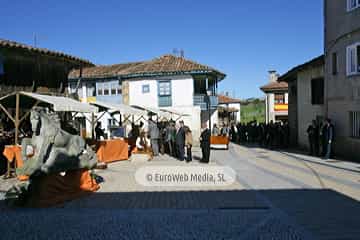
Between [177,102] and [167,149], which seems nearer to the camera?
[167,149]

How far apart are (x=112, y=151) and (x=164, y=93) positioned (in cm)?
1309

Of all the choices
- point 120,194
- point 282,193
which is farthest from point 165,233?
point 282,193

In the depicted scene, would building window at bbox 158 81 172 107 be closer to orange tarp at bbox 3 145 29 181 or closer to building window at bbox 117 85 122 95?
building window at bbox 117 85 122 95

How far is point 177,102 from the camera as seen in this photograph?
2789cm

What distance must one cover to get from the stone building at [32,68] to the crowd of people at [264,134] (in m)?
10.0

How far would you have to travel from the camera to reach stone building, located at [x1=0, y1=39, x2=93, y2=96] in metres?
14.3

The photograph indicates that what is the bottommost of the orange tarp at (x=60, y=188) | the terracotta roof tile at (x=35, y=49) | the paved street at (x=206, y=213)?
the paved street at (x=206, y=213)

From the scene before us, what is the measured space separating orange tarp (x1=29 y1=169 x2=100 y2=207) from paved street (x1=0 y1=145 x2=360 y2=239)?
0.96ft

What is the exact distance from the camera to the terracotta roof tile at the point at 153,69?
28.1 meters

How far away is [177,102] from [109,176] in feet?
55.1

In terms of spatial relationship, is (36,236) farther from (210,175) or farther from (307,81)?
(307,81)

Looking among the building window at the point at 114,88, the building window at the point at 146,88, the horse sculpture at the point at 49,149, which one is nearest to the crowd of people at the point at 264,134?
the building window at the point at 146,88

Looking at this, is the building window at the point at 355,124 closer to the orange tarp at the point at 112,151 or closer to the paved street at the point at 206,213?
the paved street at the point at 206,213

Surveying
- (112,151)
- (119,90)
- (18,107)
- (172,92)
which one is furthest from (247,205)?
(119,90)
